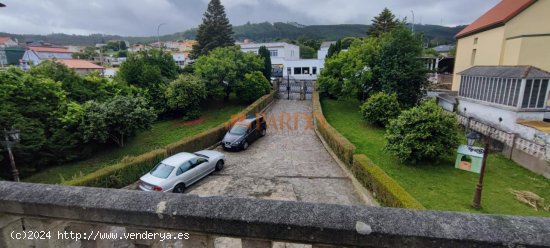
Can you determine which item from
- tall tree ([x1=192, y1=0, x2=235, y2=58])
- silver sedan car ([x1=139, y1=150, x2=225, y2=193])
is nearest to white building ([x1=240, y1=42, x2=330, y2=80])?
tall tree ([x1=192, y1=0, x2=235, y2=58])

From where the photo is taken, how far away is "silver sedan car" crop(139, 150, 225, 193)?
11.9 m

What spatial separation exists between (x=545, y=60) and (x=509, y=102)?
500 cm

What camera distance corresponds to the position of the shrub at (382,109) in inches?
851

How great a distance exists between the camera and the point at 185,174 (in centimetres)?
1286

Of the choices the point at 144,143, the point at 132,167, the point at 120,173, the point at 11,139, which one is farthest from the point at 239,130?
the point at 11,139

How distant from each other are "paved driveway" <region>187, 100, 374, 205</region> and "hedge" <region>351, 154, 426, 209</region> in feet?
2.81

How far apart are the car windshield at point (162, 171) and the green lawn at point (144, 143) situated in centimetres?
430

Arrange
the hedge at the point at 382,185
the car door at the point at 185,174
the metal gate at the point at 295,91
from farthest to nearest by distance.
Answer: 1. the metal gate at the point at 295,91
2. the car door at the point at 185,174
3. the hedge at the point at 382,185

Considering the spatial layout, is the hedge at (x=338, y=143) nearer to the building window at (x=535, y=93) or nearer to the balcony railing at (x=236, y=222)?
the building window at (x=535, y=93)

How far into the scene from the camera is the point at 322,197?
11914mm

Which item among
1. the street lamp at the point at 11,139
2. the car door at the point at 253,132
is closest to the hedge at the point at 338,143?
the car door at the point at 253,132

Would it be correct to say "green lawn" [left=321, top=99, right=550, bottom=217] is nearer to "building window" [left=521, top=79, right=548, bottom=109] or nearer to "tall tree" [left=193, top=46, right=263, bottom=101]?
"building window" [left=521, top=79, right=548, bottom=109]

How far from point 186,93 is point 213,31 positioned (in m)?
34.4

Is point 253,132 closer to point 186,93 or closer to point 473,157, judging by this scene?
point 186,93
